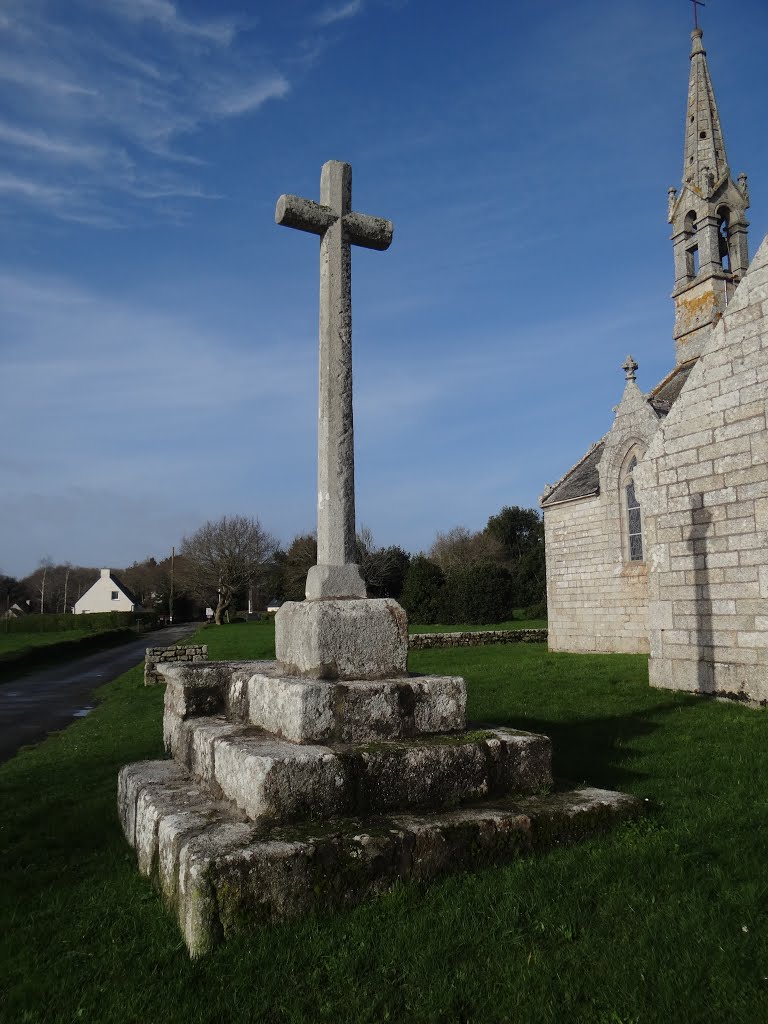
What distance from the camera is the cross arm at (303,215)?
4969 mm

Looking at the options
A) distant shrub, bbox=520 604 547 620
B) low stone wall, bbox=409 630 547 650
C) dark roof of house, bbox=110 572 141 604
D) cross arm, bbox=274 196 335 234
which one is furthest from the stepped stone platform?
Answer: dark roof of house, bbox=110 572 141 604

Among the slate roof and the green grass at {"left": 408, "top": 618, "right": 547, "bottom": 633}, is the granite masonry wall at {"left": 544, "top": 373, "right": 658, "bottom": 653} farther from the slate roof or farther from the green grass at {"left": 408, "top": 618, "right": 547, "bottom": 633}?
the green grass at {"left": 408, "top": 618, "right": 547, "bottom": 633}

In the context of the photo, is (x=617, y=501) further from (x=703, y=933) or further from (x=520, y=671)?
(x=703, y=933)

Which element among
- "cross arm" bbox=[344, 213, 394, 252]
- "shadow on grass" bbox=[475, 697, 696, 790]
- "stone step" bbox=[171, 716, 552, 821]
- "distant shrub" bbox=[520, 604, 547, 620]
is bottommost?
"distant shrub" bbox=[520, 604, 547, 620]

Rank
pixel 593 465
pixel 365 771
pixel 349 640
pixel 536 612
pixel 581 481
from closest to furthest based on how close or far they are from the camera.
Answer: pixel 365 771 → pixel 349 640 → pixel 581 481 → pixel 593 465 → pixel 536 612

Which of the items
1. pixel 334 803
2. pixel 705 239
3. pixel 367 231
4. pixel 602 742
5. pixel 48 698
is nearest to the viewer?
pixel 334 803

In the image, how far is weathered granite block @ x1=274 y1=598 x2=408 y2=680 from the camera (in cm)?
430

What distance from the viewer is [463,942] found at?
9.41 ft

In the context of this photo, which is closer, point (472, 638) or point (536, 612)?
point (472, 638)

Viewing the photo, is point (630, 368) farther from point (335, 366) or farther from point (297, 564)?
point (297, 564)

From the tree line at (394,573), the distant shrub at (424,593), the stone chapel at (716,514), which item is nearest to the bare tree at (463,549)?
the tree line at (394,573)

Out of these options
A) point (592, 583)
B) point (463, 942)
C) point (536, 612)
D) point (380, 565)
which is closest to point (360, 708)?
point (463, 942)

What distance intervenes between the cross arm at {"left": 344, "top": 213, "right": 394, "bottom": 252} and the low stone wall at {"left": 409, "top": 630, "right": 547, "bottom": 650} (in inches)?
706

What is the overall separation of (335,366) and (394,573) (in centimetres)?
4969
